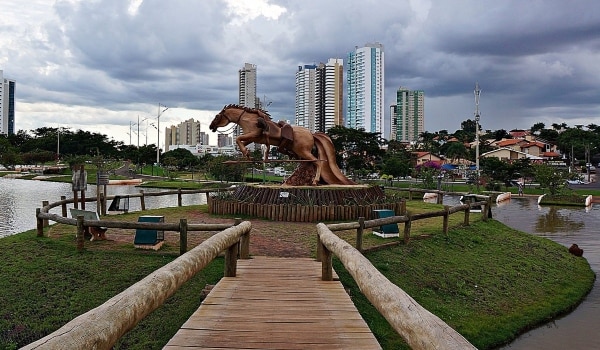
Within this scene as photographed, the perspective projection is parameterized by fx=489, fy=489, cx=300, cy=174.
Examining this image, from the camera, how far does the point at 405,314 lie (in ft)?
11.1

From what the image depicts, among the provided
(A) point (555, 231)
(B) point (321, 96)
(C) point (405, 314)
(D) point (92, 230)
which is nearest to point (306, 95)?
(B) point (321, 96)

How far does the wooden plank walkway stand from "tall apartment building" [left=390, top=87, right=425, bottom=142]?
6032 inches

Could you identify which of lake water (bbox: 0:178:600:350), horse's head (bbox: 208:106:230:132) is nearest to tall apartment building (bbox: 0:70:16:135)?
lake water (bbox: 0:178:600:350)

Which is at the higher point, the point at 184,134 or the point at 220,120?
the point at 184,134

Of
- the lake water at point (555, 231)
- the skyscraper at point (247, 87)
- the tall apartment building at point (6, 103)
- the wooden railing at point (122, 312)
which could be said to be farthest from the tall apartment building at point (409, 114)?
the wooden railing at point (122, 312)

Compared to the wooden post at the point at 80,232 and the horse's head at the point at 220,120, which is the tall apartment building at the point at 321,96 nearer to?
the horse's head at the point at 220,120

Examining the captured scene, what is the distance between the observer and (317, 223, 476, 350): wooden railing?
2.81 metres

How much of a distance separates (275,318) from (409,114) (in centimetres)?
15662

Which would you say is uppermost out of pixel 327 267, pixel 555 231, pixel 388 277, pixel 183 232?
pixel 183 232

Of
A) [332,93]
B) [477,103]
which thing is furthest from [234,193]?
[332,93]

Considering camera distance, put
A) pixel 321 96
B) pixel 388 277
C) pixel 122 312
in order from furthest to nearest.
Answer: pixel 321 96 → pixel 388 277 → pixel 122 312

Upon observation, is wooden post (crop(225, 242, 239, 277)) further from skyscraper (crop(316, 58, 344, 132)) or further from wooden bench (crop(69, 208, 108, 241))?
skyscraper (crop(316, 58, 344, 132))

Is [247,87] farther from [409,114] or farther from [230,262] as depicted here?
[409,114]

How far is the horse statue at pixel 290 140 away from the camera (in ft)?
56.0
